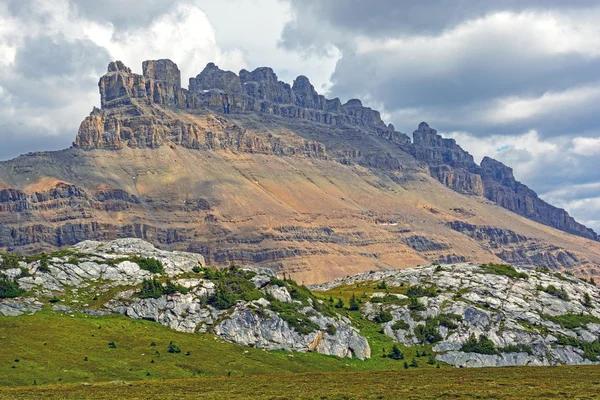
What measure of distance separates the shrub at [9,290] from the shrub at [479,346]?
325ft

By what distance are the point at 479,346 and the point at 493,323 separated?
13.7 metres

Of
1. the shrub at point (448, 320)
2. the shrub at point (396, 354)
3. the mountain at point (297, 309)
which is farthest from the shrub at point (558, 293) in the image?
the shrub at point (396, 354)

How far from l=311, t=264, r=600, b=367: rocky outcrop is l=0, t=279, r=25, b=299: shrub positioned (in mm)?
83934

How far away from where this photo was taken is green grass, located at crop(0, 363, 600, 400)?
77.4 metres

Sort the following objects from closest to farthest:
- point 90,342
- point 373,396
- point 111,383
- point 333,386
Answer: point 373,396 → point 333,386 → point 111,383 → point 90,342

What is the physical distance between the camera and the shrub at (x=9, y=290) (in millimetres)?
140750

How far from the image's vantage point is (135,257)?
17525 cm

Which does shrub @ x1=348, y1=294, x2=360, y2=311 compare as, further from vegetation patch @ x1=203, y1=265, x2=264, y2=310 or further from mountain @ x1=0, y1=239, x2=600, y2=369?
vegetation patch @ x1=203, y1=265, x2=264, y2=310

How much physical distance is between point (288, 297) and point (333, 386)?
77.8 m

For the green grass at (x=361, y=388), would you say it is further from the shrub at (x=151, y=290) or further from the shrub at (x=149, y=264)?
the shrub at (x=149, y=264)

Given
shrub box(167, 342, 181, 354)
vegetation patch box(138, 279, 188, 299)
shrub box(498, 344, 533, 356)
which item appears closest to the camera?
shrub box(167, 342, 181, 354)

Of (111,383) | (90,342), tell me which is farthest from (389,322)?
(111,383)

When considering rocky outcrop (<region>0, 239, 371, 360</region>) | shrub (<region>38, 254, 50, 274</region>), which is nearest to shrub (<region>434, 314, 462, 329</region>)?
rocky outcrop (<region>0, 239, 371, 360</region>)

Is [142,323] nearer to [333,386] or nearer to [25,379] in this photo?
[25,379]
